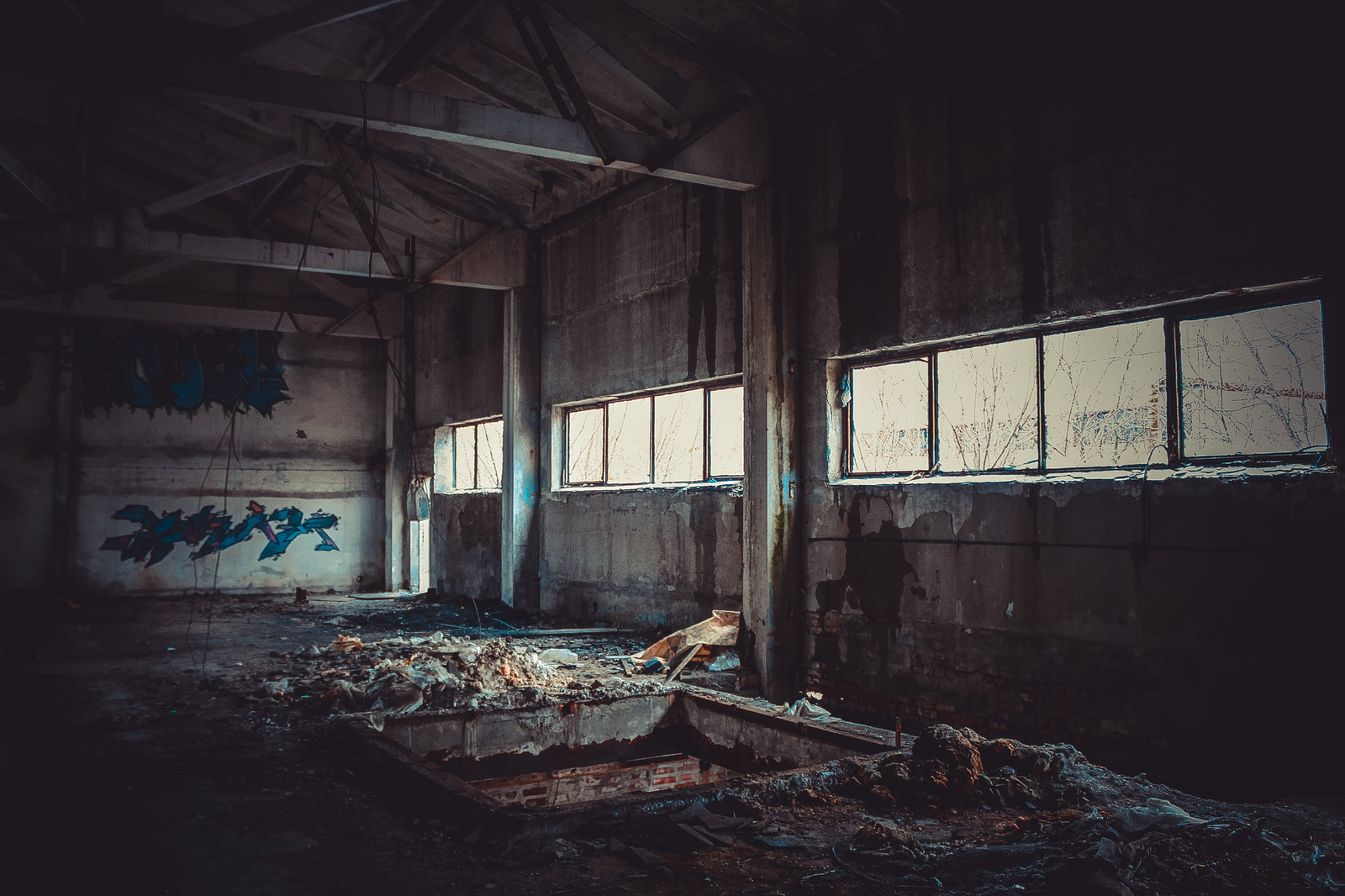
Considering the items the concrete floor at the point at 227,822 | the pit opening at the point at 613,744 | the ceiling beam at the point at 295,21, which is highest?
the ceiling beam at the point at 295,21

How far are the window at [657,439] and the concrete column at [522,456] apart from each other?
0.52 meters

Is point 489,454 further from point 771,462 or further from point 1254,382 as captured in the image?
point 1254,382

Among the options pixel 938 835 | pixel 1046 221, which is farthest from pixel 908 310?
pixel 938 835

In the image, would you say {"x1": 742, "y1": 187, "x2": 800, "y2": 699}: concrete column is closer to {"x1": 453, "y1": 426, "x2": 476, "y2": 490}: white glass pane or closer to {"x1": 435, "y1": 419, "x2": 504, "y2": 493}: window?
{"x1": 435, "y1": 419, "x2": 504, "y2": 493}: window

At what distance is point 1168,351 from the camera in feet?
17.9

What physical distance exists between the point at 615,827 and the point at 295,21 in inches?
228

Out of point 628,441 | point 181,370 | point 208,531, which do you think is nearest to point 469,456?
point 628,441

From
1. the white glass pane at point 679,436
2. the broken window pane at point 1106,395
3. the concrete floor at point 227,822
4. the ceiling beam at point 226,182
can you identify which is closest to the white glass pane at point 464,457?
the ceiling beam at point 226,182

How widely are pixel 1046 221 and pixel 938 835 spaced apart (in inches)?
157

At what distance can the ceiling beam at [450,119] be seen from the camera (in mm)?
6180

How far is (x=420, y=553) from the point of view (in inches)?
627

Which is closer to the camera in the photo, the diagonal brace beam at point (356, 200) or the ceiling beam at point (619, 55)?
the ceiling beam at point (619, 55)

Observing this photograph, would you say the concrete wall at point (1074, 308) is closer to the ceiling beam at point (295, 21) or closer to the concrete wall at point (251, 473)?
the ceiling beam at point (295, 21)

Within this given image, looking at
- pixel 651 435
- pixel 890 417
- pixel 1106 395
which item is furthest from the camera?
pixel 651 435
